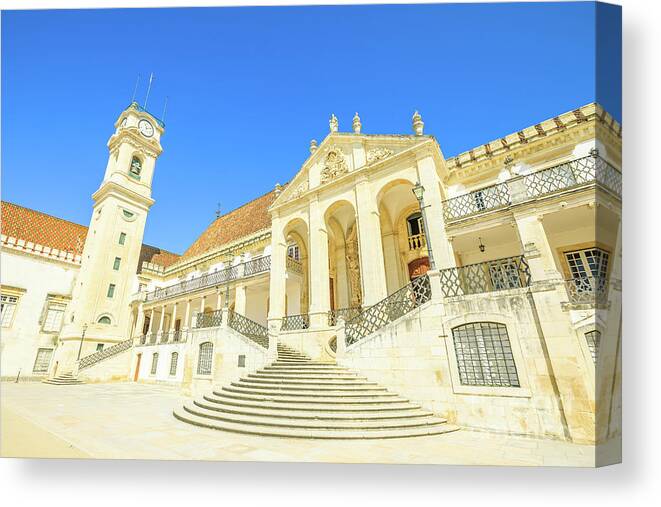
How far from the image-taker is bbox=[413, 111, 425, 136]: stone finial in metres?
11.4

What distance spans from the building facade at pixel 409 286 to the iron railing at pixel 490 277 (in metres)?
0.05

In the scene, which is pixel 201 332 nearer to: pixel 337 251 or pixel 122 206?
pixel 337 251

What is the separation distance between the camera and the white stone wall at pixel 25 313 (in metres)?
17.5

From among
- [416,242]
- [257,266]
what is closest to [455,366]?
[416,242]

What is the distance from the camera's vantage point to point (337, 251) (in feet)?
51.8

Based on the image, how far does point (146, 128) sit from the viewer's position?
90.3ft

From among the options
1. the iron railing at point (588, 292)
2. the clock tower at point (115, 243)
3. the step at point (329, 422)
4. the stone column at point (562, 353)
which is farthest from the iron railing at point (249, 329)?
the clock tower at point (115, 243)

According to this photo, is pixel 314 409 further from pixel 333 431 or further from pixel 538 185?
pixel 538 185

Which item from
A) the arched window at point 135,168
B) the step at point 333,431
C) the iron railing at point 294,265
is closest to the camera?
the step at point 333,431

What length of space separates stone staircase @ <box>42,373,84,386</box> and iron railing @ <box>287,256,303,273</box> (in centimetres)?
1545

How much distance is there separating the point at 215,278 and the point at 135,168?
51.2 feet

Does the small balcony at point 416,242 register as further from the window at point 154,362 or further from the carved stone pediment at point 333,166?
the window at point 154,362

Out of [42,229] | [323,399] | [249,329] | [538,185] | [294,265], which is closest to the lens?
[323,399]

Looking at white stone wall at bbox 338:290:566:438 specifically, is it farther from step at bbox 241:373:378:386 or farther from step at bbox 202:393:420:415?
step at bbox 202:393:420:415
